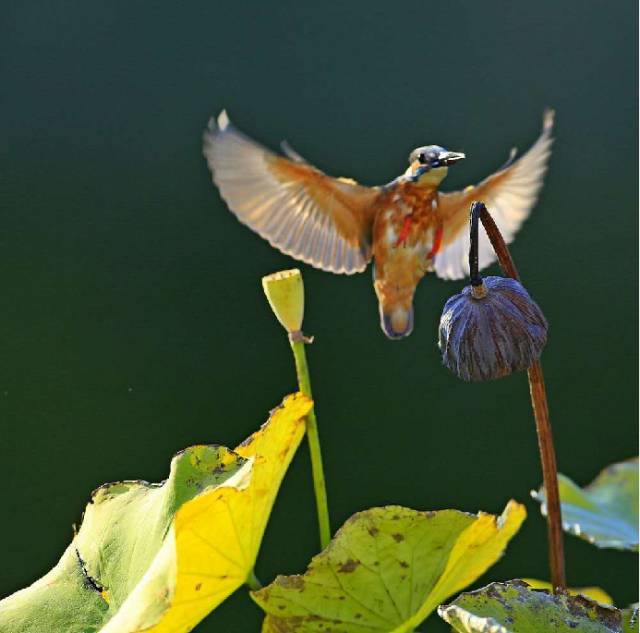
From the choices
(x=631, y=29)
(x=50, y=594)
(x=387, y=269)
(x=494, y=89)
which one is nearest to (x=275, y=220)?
(x=387, y=269)

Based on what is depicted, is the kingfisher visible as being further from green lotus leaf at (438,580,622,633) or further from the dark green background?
the dark green background

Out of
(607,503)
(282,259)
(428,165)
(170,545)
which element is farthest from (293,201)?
(282,259)

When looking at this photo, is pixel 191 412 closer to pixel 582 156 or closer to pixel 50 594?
pixel 582 156

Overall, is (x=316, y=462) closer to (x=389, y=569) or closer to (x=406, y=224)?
(x=389, y=569)

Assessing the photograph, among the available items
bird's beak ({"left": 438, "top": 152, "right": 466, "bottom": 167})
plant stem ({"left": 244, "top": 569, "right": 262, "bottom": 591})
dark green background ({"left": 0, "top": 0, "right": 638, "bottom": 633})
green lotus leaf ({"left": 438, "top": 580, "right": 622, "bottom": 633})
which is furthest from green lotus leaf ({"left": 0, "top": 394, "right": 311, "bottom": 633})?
dark green background ({"left": 0, "top": 0, "right": 638, "bottom": 633})

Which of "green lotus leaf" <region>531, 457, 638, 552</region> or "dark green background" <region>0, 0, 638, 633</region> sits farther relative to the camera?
"dark green background" <region>0, 0, 638, 633</region>

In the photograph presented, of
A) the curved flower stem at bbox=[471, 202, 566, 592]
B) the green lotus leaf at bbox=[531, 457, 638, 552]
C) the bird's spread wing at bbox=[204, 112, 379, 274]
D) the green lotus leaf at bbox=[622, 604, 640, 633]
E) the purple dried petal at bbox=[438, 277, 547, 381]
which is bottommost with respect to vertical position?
the green lotus leaf at bbox=[531, 457, 638, 552]

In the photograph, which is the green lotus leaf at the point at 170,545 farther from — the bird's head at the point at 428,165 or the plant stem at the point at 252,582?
the bird's head at the point at 428,165
